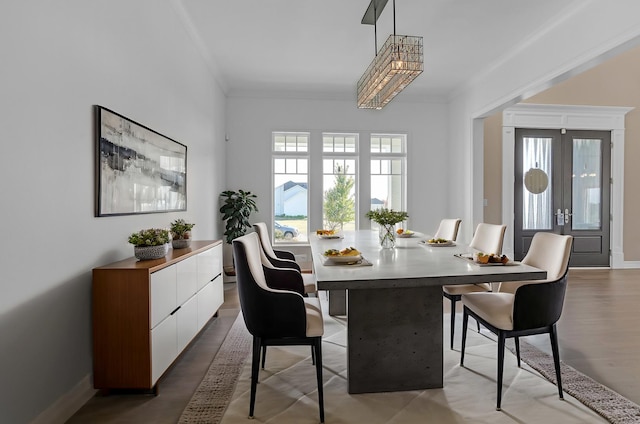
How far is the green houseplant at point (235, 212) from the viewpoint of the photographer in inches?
210

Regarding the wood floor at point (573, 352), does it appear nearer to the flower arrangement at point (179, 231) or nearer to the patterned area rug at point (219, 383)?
the patterned area rug at point (219, 383)

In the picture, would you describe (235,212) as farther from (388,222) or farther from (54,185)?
(54,185)

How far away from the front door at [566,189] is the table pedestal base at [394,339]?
4.82 metres

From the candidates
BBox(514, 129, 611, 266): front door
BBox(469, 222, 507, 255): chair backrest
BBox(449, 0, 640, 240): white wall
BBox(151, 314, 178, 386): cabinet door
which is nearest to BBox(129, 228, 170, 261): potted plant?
BBox(151, 314, 178, 386): cabinet door

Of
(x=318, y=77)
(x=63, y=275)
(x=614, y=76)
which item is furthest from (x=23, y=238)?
(x=614, y=76)

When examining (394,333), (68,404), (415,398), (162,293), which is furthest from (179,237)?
(415,398)

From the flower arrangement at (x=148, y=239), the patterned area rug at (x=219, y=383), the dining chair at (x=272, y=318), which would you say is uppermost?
the flower arrangement at (x=148, y=239)

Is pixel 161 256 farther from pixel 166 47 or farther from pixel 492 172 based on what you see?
pixel 492 172

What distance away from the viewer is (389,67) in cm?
279

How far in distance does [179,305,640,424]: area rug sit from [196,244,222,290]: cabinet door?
0.72 m

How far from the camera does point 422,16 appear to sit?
3631mm

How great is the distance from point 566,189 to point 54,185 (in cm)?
730

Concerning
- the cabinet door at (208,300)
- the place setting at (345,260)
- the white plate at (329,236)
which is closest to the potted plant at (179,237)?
the cabinet door at (208,300)

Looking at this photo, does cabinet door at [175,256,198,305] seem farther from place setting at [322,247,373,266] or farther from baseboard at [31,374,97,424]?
place setting at [322,247,373,266]
